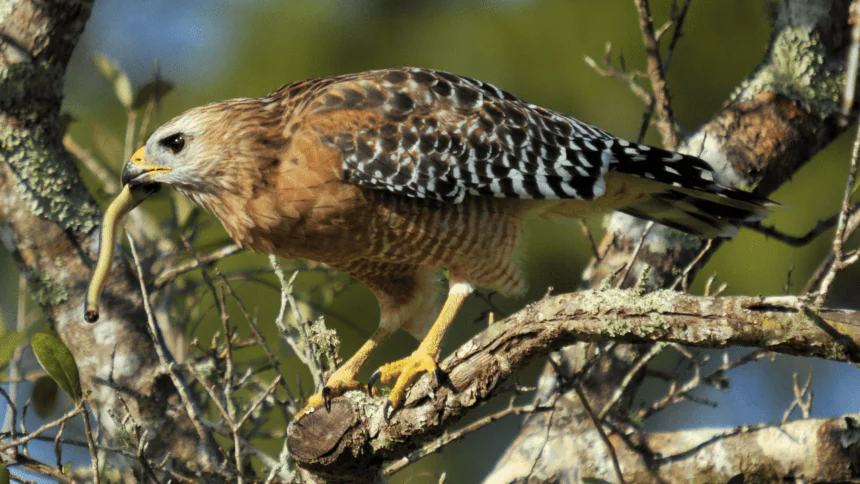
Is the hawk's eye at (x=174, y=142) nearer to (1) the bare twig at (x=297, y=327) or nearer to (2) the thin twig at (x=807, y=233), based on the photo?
(1) the bare twig at (x=297, y=327)

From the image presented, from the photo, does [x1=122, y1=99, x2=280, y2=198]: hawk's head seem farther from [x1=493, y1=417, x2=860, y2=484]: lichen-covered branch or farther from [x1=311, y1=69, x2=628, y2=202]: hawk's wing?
[x1=493, y1=417, x2=860, y2=484]: lichen-covered branch

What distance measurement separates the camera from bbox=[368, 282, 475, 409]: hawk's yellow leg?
9.82 feet

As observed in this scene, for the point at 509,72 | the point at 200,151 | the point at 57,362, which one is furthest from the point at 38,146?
the point at 509,72

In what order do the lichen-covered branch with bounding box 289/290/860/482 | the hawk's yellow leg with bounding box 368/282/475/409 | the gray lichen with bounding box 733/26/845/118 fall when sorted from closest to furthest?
1. the lichen-covered branch with bounding box 289/290/860/482
2. the hawk's yellow leg with bounding box 368/282/475/409
3. the gray lichen with bounding box 733/26/845/118

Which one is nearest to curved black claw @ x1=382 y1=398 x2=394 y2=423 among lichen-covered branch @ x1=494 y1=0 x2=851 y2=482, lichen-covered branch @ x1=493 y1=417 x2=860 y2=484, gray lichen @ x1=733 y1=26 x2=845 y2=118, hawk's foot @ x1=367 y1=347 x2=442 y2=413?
hawk's foot @ x1=367 y1=347 x2=442 y2=413

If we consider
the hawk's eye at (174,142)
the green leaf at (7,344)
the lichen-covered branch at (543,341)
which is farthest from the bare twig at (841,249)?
the green leaf at (7,344)

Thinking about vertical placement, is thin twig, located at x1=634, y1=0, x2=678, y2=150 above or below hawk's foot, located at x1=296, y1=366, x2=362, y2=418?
above

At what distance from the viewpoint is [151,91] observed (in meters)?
4.33

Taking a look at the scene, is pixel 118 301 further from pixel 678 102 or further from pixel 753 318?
pixel 678 102

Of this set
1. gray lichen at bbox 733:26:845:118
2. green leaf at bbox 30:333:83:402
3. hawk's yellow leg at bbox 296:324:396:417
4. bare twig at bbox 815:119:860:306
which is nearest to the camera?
bare twig at bbox 815:119:860:306

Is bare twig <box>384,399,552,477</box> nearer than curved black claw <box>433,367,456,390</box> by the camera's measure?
No

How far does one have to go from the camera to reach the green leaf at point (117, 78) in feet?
14.5

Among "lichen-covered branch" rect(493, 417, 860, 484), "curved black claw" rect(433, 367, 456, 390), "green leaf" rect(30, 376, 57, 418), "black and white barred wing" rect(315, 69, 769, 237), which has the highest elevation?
"black and white barred wing" rect(315, 69, 769, 237)

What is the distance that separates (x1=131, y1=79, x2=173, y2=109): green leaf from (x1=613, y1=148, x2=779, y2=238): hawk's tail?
2234 millimetres
